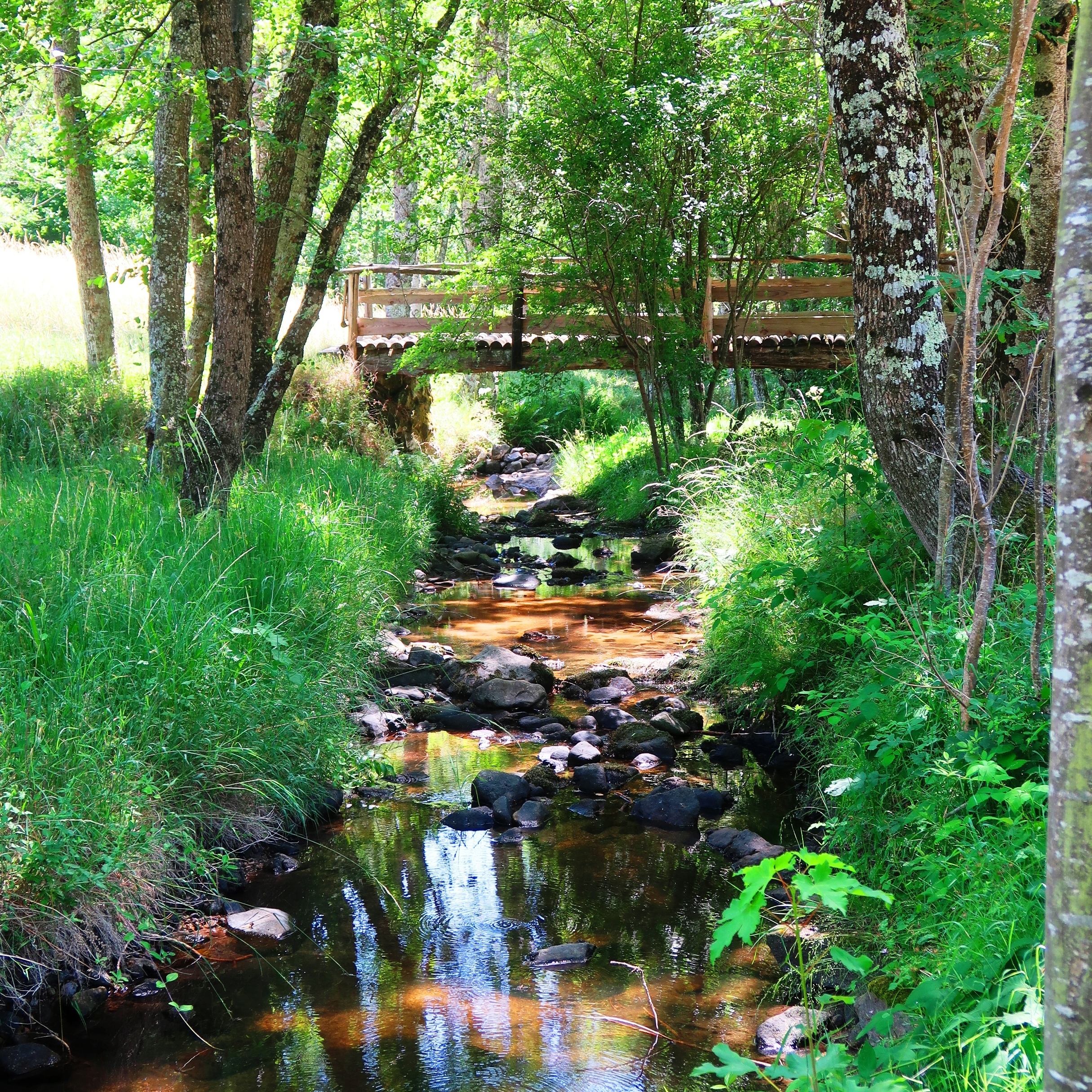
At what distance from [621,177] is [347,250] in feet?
79.3

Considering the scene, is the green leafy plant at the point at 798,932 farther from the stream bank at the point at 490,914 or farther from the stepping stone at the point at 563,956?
the stepping stone at the point at 563,956

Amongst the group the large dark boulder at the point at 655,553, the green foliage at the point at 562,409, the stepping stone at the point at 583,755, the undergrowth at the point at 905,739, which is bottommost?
the stepping stone at the point at 583,755

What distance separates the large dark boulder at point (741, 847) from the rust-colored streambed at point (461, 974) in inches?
2.1

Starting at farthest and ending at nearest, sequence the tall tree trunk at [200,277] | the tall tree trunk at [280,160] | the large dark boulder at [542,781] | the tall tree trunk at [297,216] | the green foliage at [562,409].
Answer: the green foliage at [562,409] < the tall tree trunk at [200,277] < the tall tree trunk at [297,216] < the tall tree trunk at [280,160] < the large dark boulder at [542,781]

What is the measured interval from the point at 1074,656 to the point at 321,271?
22.5ft

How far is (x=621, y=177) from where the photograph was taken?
34.2 feet

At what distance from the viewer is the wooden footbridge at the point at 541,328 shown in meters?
11.6

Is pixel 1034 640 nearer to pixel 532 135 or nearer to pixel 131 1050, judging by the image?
pixel 131 1050

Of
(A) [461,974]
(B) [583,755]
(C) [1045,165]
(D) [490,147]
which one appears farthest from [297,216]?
(A) [461,974]

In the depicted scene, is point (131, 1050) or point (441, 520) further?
point (441, 520)

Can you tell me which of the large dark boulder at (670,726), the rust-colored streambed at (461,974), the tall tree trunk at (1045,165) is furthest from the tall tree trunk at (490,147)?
the rust-colored streambed at (461,974)

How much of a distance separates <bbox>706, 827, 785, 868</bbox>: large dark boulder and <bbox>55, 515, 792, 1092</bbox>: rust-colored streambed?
5 centimetres

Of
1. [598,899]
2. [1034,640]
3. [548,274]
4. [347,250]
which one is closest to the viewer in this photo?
[1034,640]

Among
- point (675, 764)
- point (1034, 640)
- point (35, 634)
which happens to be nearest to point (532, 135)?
point (675, 764)
